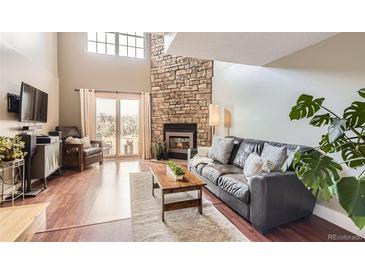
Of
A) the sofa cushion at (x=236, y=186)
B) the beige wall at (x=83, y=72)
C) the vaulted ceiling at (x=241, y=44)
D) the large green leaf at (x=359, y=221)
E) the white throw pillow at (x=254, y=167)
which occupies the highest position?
the beige wall at (x=83, y=72)

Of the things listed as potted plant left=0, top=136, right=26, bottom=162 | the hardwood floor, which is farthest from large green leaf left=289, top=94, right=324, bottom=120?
potted plant left=0, top=136, right=26, bottom=162

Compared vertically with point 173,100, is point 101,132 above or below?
below

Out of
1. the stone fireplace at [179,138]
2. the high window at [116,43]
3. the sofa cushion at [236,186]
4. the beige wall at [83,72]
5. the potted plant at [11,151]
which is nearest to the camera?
the sofa cushion at [236,186]

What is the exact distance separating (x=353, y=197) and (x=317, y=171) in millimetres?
233

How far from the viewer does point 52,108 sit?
16.5 feet

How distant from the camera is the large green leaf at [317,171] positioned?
1222 mm

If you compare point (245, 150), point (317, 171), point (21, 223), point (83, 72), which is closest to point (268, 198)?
point (317, 171)

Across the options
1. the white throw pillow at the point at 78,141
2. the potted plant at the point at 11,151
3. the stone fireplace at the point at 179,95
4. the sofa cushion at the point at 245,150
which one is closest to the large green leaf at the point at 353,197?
the sofa cushion at the point at 245,150

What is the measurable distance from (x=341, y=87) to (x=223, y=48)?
1.44 m

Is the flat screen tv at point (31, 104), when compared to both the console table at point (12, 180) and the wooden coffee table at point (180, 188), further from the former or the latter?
the wooden coffee table at point (180, 188)

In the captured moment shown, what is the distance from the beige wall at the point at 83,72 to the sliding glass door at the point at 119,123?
33 cm
